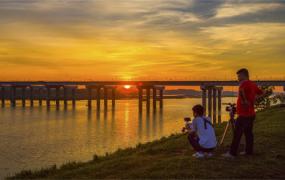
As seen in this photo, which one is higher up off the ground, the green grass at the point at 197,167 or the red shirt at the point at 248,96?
the red shirt at the point at 248,96

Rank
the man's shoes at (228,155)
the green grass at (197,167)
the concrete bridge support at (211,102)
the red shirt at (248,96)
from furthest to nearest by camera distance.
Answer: the concrete bridge support at (211,102)
the man's shoes at (228,155)
the red shirt at (248,96)
the green grass at (197,167)

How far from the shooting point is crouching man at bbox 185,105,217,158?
1188 cm

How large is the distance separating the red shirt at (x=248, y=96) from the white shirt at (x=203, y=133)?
983mm

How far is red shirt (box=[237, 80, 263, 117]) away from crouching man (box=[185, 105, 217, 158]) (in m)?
0.94

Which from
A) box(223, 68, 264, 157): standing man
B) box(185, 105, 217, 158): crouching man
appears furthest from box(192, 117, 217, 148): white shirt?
box(223, 68, 264, 157): standing man

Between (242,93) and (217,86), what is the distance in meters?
86.8

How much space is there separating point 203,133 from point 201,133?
6 centimetres

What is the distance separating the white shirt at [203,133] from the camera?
1188 centimetres

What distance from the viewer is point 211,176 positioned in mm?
9812

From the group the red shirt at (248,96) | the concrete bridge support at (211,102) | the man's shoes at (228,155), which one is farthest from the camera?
the concrete bridge support at (211,102)

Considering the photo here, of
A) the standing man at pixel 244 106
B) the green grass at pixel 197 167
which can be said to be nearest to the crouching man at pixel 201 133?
the green grass at pixel 197 167

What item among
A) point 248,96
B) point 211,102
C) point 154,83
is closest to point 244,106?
point 248,96

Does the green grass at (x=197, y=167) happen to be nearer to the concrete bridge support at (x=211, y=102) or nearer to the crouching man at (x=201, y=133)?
the crouching man at (x=201, y=133)

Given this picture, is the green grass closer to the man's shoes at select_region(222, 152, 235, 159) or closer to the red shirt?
the man's shoes at select_region(222, 152, 235, 159)
